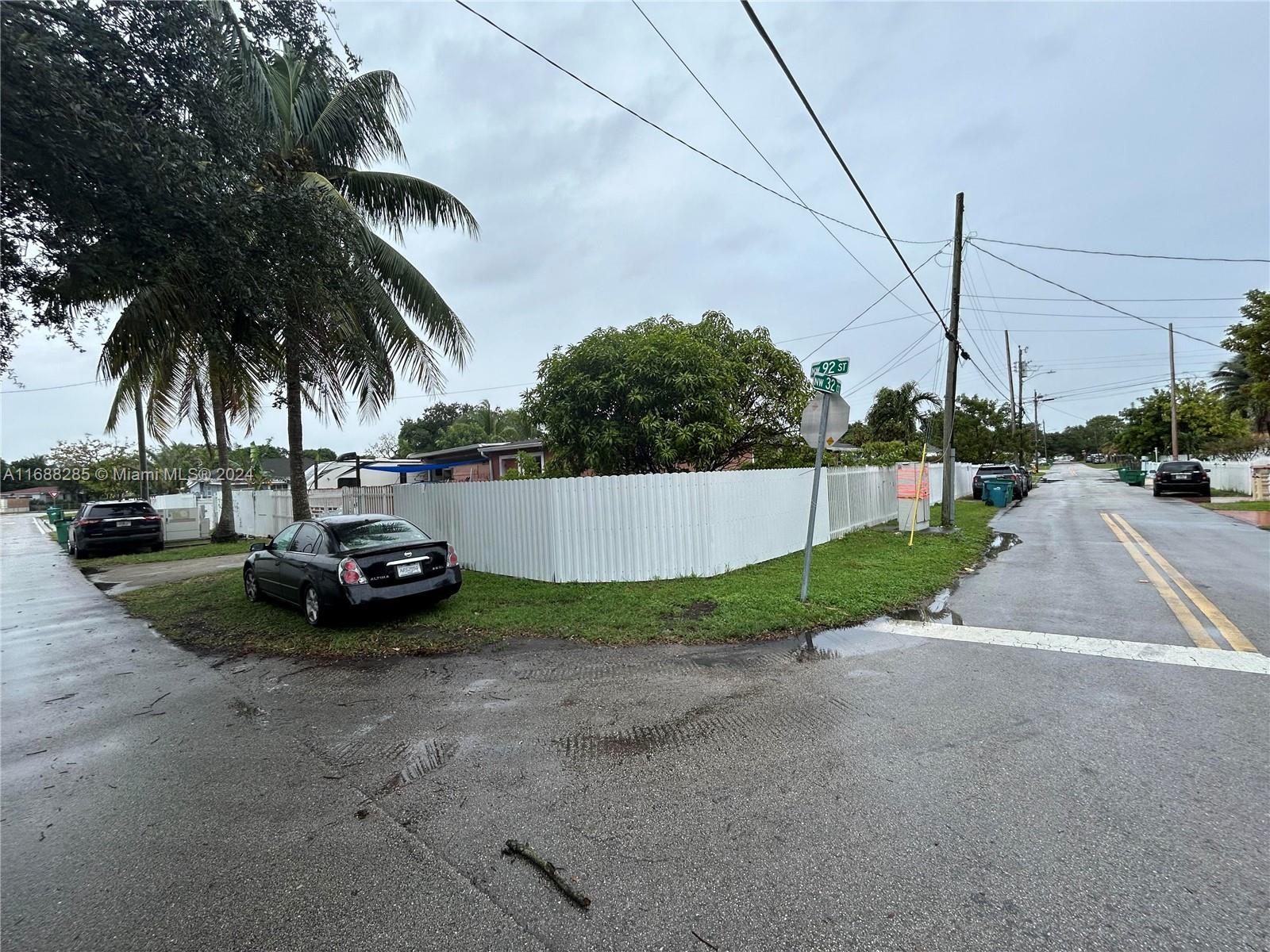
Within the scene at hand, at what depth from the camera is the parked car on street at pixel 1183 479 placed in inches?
888

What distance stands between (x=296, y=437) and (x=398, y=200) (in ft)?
15.2

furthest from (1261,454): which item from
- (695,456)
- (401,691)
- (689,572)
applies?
(401,691)

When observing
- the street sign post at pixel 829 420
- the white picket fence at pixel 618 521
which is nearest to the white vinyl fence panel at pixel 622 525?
the white picket fence at pixel 618 521

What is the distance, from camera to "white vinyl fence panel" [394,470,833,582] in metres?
8.49

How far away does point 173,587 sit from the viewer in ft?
34.6

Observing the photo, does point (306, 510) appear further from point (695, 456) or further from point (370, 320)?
point (695, 456)

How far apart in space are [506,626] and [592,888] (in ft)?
14.7

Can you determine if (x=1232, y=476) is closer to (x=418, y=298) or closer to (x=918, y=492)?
(x=918, y=492)

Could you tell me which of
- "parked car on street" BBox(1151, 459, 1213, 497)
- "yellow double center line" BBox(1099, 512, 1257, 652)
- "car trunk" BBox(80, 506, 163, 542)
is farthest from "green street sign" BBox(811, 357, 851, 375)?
"parked car on street" BBox(1151, 459, 1213, 497)

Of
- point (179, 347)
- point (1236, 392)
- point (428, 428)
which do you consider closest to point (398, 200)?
point (179, 347)

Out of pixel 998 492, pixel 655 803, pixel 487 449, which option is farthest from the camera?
pixel 998 492

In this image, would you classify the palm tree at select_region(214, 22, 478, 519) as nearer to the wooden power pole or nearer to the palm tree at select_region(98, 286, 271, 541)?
the palm tree at select_region(98, 286, 271, 541)

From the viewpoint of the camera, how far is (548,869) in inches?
102

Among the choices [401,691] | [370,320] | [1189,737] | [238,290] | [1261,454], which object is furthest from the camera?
[1261,454]
